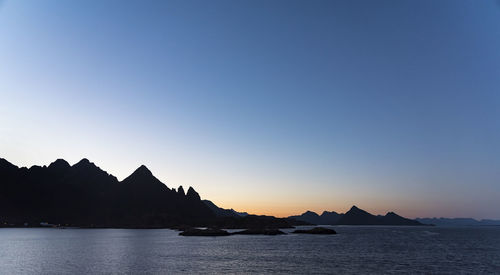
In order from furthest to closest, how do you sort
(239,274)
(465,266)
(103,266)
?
(465,266) < (103,266) < (239,274)

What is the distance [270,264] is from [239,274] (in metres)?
13.7

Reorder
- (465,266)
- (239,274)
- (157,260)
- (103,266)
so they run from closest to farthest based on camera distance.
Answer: (239,274), (103,266), (465,266), (157,260)

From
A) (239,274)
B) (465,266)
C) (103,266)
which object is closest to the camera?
(239,274)

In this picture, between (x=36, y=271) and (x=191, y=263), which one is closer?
(x=36, y=271)

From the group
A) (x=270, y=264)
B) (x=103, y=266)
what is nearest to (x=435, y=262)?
(x=270, y=264)

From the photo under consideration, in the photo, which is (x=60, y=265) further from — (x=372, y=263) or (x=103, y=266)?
(x=372, y=263)

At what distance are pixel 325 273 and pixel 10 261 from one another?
7068cm

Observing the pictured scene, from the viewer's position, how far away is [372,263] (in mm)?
74438

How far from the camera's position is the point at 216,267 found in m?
69.0

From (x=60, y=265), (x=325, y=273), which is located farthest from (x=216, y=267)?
(x=60, y=265)

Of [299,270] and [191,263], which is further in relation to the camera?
[191,263]

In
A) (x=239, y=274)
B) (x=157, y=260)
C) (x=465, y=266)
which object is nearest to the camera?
(x=239, y=274)

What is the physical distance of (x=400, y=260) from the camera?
263 ft

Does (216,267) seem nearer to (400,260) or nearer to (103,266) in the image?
(103,266)
